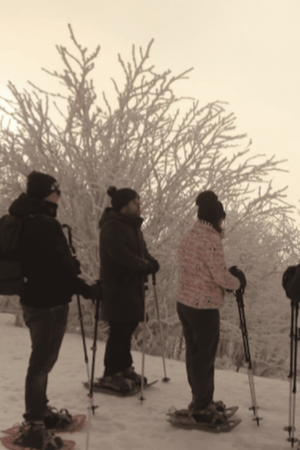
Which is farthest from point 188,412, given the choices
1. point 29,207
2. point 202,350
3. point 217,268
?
point 29,207

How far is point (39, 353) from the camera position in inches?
130

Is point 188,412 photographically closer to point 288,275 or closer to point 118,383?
point 118,383

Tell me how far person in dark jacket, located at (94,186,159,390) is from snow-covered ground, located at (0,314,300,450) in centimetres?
30

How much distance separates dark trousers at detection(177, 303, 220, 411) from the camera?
373 cm

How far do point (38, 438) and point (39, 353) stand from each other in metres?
0.55

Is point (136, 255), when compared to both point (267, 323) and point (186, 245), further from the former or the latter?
point (267, 323)

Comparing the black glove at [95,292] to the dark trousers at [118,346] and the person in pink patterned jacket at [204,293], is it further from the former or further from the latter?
the dark trousers at [118,346]

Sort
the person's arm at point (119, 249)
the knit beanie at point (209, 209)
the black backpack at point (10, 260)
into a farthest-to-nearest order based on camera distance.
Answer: the person's arm at point (119, 249), the knit beanie at point (209, 209), the black backpack at point (10, 260)

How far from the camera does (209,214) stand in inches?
149

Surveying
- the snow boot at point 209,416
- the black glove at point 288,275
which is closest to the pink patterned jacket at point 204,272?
the black glove at point 288,275

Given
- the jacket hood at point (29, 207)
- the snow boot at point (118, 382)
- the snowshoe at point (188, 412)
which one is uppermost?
the jacket hood at point (29, 207)

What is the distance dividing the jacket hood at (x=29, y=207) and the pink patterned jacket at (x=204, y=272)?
1.13m

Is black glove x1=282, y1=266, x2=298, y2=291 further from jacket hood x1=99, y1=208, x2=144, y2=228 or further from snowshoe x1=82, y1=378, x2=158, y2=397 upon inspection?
snowshoe x1=82, y1=378, x2=158, y2=397

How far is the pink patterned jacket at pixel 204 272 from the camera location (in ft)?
12.1
